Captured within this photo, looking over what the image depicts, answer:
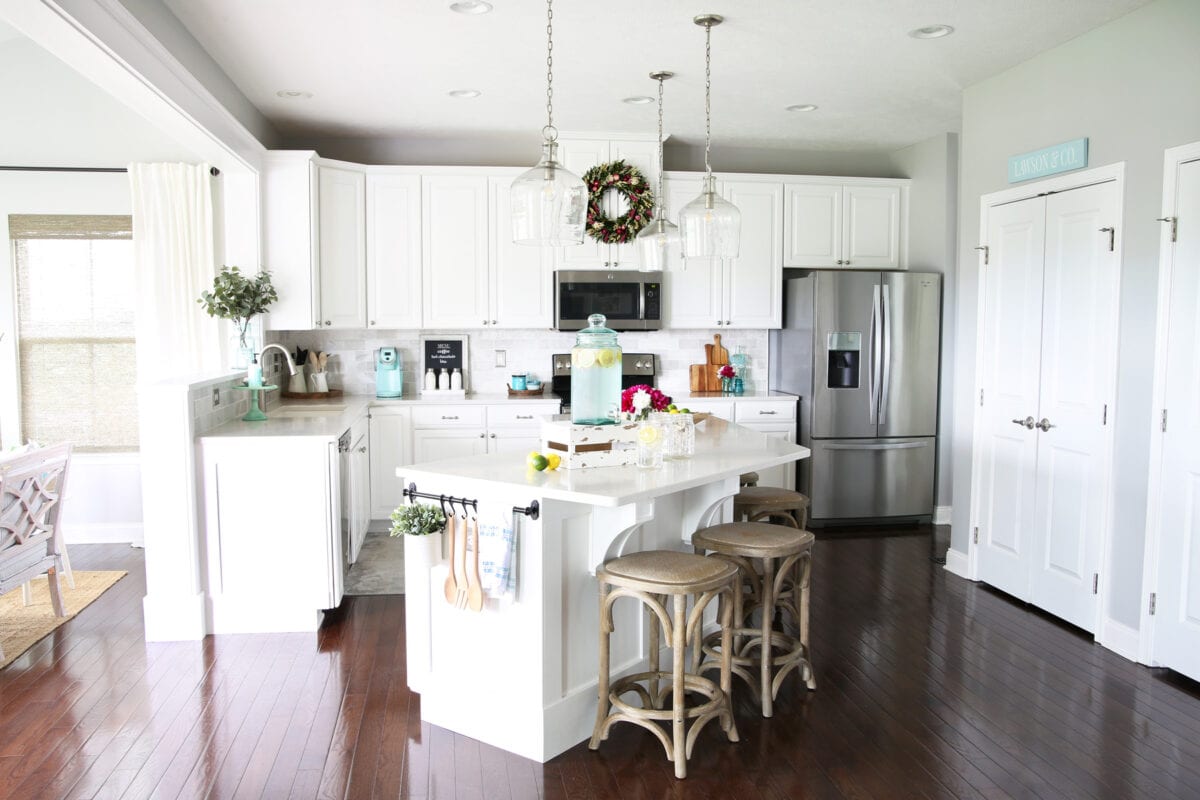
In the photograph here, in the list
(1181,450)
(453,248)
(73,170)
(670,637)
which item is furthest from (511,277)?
(1181,450)

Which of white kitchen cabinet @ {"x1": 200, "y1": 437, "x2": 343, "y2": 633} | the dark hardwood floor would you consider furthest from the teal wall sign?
white kitchen cabinet @ {"x1": 200, "y1": 437, "x2": 343, "y2": 633}

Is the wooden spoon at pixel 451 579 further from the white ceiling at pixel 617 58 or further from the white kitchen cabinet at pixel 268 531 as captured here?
the white ceiling at pixel 617 58

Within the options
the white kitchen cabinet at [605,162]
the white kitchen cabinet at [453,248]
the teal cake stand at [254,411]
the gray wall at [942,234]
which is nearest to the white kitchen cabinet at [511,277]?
the white kitchen cabinet at [453,248]

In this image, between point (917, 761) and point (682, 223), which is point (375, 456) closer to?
point (682, 223)

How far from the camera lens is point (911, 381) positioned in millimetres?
5945

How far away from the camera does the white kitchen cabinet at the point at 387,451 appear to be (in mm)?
5832

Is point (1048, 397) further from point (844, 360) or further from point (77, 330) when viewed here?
point (77, 330)

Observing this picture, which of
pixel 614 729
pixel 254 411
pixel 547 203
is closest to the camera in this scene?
pixel 547 203

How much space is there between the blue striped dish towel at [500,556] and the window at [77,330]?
12.6 ft

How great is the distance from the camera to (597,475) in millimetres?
2896

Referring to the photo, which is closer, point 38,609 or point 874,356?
point 38,609

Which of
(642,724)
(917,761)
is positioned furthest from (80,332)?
(917,761)

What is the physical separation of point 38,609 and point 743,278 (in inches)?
185

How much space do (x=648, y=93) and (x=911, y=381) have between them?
8.76 ft
